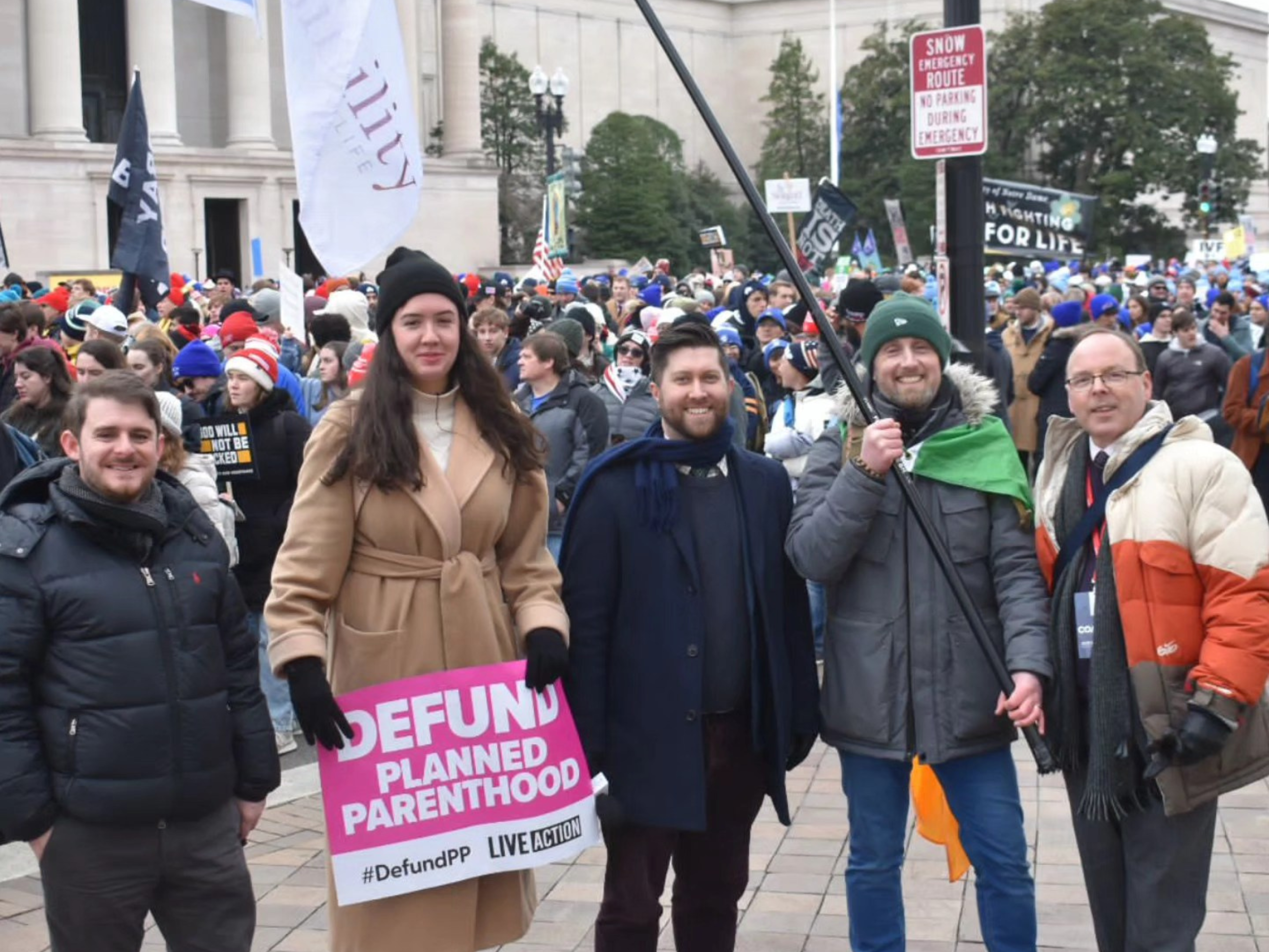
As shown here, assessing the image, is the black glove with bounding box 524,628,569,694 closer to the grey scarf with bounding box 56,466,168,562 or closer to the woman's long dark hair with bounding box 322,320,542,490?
the woman's long dark hair with bounding box 322,320,542,490

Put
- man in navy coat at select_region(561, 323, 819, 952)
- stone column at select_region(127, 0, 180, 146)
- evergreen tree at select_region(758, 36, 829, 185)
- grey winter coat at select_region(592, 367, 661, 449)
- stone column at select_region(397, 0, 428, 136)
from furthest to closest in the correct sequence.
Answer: evergreen tree at select_region(758, 36, 829, 185) → stone column at select_region(397, 0, 428, 136) → stone column at select_region(127, 0, 180, 146) → grey winter coat at select_region(592, 367, 661, 449) → man in navy coat at select_region(561, 323, 819, 952)

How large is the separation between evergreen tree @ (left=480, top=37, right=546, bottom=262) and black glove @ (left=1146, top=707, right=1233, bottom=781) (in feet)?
186

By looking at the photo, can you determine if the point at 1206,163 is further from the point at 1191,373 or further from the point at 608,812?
the point at 608,812

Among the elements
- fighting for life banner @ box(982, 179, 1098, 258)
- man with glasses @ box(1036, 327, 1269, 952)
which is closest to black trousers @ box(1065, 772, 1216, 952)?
man with glasses @ box(1036, 327, 1269, 952)

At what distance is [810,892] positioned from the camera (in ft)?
21.0

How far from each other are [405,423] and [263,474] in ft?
14.3

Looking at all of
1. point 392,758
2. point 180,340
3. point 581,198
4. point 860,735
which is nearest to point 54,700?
point 392,758

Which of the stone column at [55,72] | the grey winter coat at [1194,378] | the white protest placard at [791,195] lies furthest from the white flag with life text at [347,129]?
the stone column at [55,72]

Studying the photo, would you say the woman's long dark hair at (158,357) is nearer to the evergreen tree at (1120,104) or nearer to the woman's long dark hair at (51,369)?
the woman's long dark hair at (51,369)

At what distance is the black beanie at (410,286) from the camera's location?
4.45 meters

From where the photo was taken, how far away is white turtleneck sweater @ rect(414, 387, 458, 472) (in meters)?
4.52

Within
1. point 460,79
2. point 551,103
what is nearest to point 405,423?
point 551,103

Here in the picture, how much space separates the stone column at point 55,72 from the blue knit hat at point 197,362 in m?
37.0

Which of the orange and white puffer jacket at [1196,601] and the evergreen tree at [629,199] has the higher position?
the evergreen tree at [629,199]
